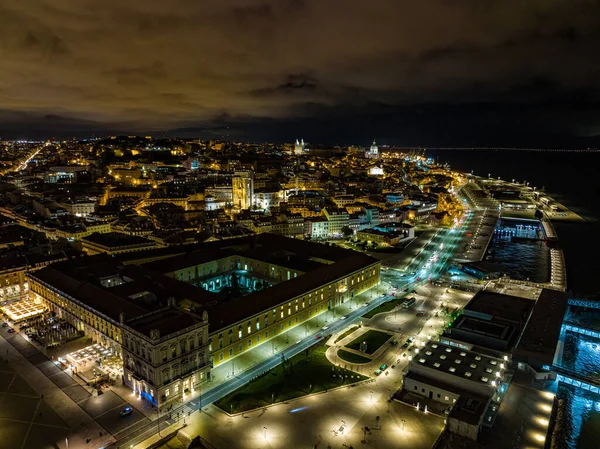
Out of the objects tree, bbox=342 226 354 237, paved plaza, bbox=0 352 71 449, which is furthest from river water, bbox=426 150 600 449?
paved plaza, bbox=0 352 71 449

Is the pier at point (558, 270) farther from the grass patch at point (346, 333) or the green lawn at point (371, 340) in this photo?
the grass patch at point (346, 333)

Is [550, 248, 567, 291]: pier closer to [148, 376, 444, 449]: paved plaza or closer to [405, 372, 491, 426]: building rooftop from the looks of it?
[405, 372, 491, 426]: building rooftop

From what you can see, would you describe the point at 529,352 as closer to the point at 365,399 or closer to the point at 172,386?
the point at 365,399

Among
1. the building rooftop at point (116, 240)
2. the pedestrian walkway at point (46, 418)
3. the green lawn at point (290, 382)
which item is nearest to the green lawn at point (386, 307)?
the green lawn at point (290, 382)

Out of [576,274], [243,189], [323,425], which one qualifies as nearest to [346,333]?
[323,425]

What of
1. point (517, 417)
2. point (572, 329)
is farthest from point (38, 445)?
point (572, 329)
